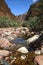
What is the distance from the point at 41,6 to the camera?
10.9m

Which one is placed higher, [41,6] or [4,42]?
[41,6]

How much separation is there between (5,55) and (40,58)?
1377mm

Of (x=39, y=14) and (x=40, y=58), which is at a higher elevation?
(x=39, y=14)

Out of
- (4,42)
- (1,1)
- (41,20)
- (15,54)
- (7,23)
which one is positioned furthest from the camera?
(1,1)

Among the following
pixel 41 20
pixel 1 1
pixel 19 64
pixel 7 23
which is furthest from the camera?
pixel 1 1

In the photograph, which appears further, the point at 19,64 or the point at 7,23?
the point at 7,23

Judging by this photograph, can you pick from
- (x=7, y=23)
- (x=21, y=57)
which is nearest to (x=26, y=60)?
A: (x=21, y=57)

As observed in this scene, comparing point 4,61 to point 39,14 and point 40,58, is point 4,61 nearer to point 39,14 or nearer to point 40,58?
point 40,58

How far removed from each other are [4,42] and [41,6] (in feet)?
10.3

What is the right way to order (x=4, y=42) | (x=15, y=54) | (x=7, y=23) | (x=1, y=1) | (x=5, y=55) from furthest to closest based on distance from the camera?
(x=1, y=1) < (x=7, y=23) < (x=4, y=42) < (x=15, y=54) < (x=5, y=55)

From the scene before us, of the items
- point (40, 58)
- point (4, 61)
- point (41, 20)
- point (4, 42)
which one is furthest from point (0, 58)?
point (41, 20)

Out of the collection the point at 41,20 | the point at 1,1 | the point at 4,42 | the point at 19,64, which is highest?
the point at 1,1

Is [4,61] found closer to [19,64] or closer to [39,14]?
[19,64]

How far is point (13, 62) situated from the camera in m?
6.41
